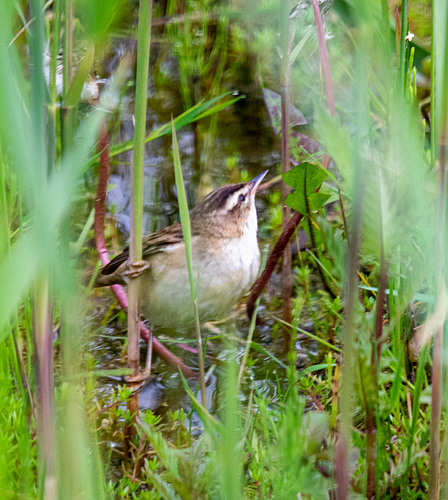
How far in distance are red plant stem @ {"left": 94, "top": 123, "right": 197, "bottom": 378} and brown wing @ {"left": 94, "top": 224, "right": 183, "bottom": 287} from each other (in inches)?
3.5

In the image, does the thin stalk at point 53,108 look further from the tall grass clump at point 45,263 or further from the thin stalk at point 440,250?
the thin stalk at point 440,250

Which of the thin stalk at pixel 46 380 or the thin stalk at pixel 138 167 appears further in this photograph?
the thin stalk at pixel 138 167

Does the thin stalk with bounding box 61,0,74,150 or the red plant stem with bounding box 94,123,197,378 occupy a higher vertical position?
the thin stalk with bounding box 61,0,74,150

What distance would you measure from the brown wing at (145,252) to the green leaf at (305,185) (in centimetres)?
63

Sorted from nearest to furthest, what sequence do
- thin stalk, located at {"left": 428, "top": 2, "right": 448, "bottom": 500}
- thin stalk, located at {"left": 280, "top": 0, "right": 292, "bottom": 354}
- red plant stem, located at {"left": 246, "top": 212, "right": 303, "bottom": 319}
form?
thin stalk, located at {"left": 428, "top": 2, "right": 448, "bottom": 500}, thin stalk, located at {"left": 280, "top": 0, "right": 292, "bottom": 354}, red plant stem, located at {"left": 246, "top": 212, "right": 303, "bottom": 319}

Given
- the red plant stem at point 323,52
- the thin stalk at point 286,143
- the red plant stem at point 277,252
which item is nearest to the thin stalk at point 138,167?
the thin stalk at point 286,143

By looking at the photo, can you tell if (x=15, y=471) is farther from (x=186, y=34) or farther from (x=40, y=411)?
(x=186, y=34)

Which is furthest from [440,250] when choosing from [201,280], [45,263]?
[201,280]

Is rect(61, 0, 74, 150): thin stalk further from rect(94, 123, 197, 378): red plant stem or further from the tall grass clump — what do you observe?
rect(94, 123, 197, 378): red plant stem

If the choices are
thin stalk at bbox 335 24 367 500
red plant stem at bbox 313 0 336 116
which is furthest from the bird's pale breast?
thin stalk at bbox 335 24 367 500

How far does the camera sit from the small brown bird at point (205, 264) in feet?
9.18

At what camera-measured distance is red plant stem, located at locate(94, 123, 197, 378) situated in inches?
111

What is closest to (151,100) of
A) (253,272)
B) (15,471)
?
(253,272)

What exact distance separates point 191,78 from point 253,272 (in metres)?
1.99
